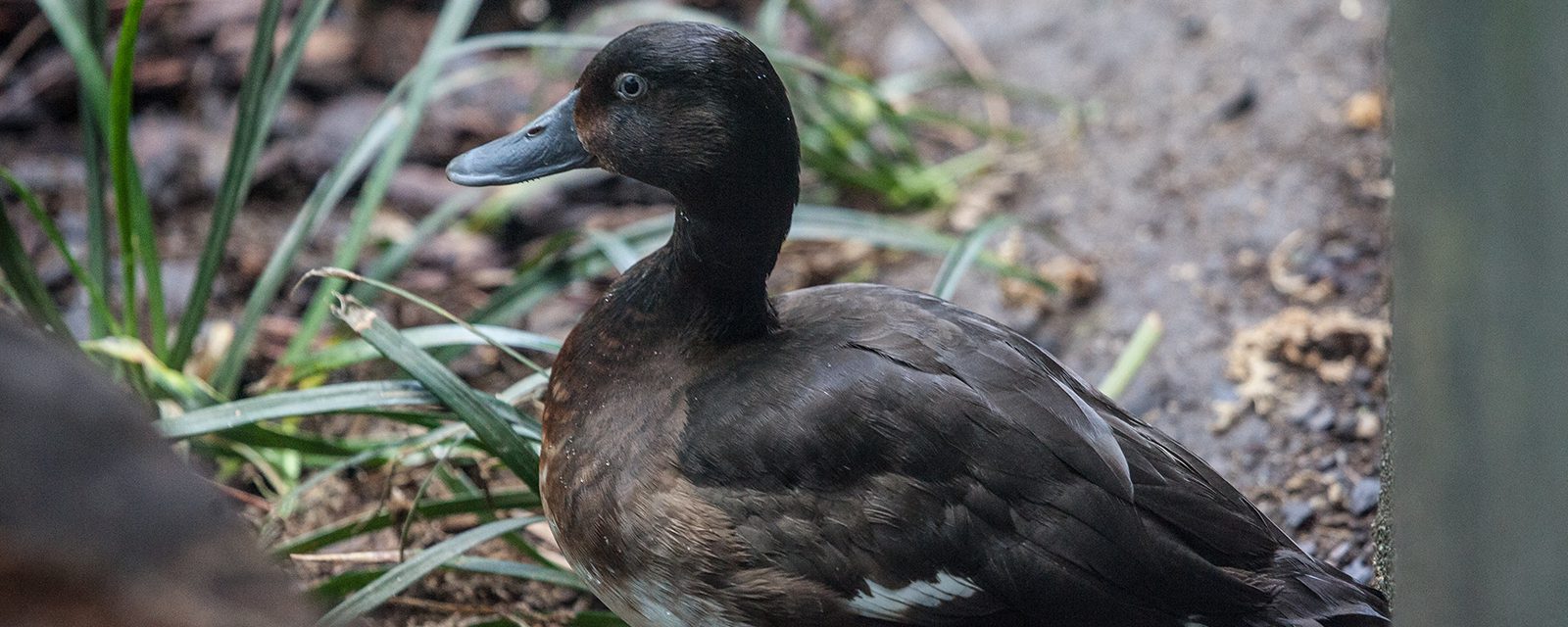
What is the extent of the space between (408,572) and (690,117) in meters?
0.75

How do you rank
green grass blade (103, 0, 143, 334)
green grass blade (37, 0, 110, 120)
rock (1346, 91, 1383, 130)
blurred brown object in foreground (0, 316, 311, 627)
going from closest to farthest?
blurred brown object in foreground (0, 316, 311, 627) < green grass blade (103, 0, 143, 334) < green grass blade (37, 0, 110, 120) < rock (1346, 91, 1383, 130)

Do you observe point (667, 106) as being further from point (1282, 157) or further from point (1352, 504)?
point (1282, 157)

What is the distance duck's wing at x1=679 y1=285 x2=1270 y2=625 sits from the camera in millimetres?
1666

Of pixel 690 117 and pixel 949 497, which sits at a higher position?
pixel 690 117

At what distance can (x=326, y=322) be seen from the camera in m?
3.04

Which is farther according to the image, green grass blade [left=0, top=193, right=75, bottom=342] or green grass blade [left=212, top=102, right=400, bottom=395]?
green grass blade [left=212, top=102, right=400, bottom=395]

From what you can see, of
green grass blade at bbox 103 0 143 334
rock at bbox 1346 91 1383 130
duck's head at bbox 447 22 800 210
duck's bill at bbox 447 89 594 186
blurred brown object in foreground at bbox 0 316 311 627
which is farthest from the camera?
rock at bbox 1346 91 1383 130

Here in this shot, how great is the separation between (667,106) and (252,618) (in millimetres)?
1001

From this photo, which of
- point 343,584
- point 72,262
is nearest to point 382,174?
point 72,262

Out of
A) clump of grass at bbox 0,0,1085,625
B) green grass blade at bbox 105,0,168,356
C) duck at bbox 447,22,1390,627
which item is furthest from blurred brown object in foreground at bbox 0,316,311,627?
green grass blade at bbox 105,0,168,356

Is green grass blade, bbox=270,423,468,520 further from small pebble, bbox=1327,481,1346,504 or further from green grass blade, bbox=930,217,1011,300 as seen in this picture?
small pebble, bbox=1327,481,1346,504

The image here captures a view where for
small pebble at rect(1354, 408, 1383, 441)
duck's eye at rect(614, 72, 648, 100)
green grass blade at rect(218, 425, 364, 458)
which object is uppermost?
small pebble at rect(1354, 408, 1383, 441)

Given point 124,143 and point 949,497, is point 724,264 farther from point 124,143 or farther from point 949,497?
point 124,143

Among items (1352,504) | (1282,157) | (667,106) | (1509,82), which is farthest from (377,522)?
(1282,157)
